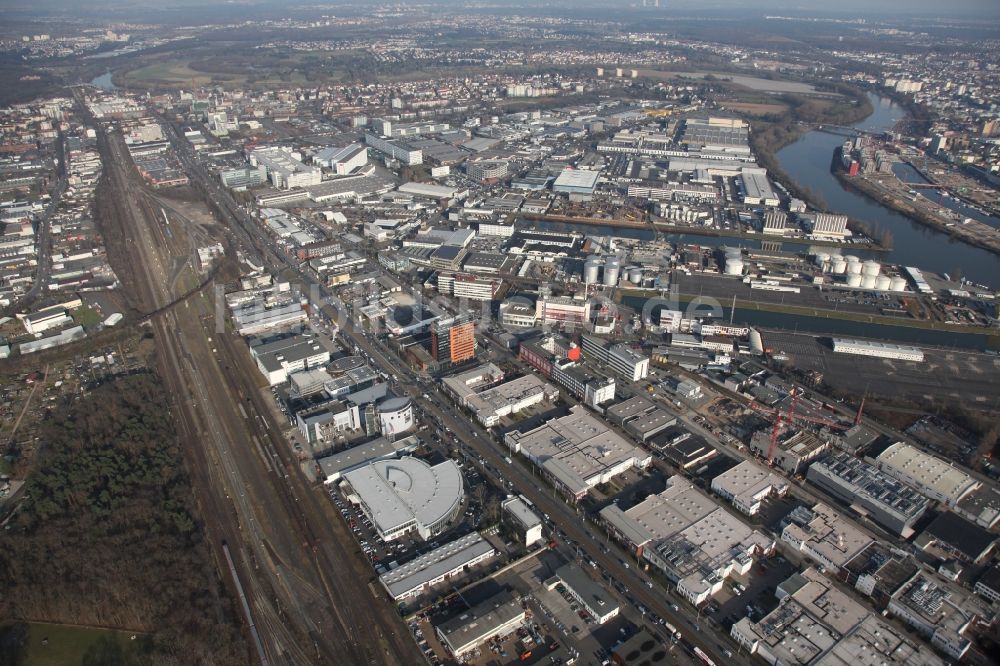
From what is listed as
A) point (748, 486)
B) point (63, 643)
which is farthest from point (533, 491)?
point (63, 643)

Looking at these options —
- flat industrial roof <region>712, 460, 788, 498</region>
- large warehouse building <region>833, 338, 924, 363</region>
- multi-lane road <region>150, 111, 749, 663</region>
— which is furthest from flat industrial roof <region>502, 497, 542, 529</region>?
large warehouse building <region>833, 338, 924, 363</region>

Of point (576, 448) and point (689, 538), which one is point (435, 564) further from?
point (689, 538)

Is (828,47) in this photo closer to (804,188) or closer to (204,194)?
(804,188)

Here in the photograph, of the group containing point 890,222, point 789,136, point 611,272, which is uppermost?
point 611,272

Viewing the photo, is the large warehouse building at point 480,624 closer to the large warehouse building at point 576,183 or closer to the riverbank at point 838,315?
the riverbank at point 838,315

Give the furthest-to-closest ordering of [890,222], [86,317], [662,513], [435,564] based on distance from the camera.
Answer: [890,222]
[86,317]
[662,513]
[435,564]

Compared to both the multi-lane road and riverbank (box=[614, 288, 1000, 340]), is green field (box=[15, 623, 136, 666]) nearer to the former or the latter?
the multi-lane road

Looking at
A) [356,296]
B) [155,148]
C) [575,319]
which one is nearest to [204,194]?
[155,148]
